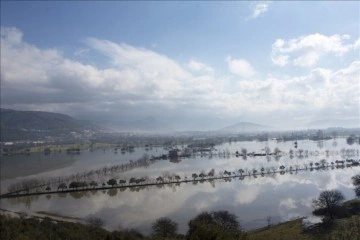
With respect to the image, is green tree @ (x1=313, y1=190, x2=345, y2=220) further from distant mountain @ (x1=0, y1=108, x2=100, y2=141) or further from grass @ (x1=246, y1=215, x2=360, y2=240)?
distant mountain @ (x1=0, y1=108, x2=100, y2=141)

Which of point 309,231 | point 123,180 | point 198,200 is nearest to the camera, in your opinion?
point 309,231

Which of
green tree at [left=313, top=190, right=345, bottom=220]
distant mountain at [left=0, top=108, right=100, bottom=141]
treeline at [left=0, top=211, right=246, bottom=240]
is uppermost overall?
distant mountain at [left=0, top=108, right=100, bottom=141]

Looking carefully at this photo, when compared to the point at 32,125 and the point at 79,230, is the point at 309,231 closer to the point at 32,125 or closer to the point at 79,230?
the point at 79,230

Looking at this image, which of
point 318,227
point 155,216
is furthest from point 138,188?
point 318,227

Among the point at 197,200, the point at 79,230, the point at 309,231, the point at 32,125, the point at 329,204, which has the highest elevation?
the point at 32,125

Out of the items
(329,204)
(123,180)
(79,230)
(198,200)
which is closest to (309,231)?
(329,204)

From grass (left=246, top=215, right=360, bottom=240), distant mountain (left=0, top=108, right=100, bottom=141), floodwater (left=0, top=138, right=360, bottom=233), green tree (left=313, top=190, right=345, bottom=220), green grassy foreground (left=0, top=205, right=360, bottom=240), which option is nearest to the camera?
grass (left=246, top=215, right=360, bottom=240)

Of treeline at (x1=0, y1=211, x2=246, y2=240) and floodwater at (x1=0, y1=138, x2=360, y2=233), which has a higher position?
treeline at (x1=0, y1=211, x2=246, y2=240)

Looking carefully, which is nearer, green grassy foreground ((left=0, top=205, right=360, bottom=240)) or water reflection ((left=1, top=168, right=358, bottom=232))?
green grassy foreground ((left=0, top=205, right=360, bottom=240))

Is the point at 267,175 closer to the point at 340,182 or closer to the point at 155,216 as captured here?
the point at 340,182

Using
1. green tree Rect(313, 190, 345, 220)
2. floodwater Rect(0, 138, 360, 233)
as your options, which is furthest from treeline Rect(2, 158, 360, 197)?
green tree Rect(313, 190, 345, 220)

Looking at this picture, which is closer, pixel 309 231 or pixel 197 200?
pixel 309 231
